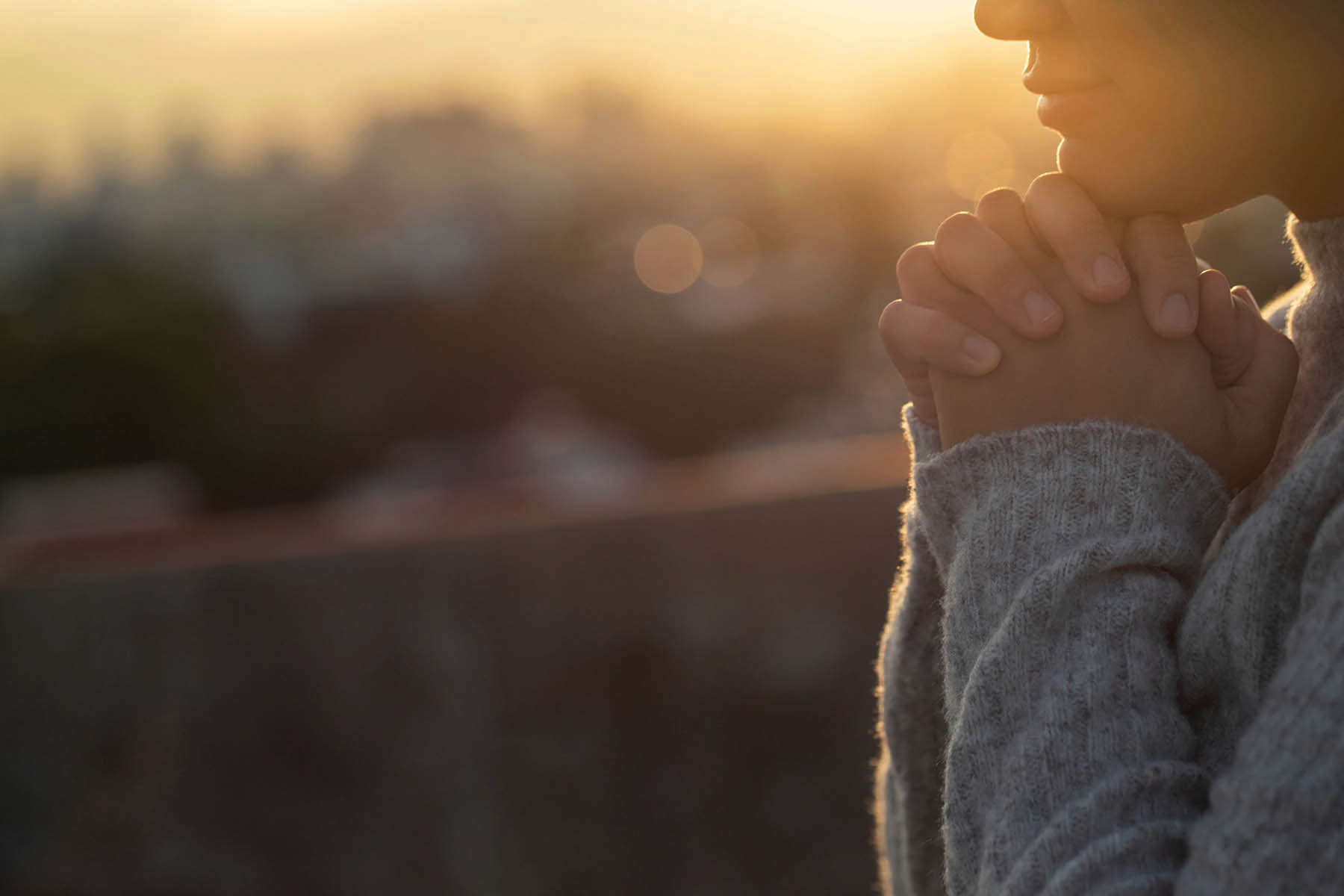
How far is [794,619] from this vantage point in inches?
108

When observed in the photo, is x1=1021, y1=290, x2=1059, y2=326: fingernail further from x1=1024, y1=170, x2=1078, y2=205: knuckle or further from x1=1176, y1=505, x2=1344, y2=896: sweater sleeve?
x1=1176, y1=505, x2=1344, y2=896: sweater sleeve

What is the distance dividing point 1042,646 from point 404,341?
3038 cm

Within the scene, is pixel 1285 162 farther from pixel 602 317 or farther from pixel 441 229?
pixel 441 229

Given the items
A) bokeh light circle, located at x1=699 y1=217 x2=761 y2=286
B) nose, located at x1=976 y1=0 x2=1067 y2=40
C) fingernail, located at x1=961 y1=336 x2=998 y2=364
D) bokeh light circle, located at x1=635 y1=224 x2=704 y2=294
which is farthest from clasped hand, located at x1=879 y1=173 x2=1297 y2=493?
bokeh light circle, located at x1=699 y1=217 x2=761 y2=286

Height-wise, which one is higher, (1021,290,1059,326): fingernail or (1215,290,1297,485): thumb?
(1021,290,1059,326): fingernail

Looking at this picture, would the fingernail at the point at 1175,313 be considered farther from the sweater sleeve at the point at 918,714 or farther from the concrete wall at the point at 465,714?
the concrete wall at the point at 465,714

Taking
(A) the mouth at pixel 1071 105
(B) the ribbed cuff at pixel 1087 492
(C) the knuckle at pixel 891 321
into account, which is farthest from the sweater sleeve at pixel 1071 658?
(A) the mouth at pixel 1071 105

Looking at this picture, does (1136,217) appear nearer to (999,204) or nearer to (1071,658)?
(999,204)

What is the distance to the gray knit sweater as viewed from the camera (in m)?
0.55

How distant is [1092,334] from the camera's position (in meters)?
0.74

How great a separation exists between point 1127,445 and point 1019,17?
0.30 metres

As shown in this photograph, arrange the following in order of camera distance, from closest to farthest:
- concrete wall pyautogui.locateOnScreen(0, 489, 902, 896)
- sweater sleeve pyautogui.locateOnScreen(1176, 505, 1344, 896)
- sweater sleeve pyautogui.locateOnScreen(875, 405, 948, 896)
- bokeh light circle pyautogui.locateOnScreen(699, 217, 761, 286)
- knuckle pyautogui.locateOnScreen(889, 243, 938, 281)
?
sweater sleeve pyautogui.locateOnScreen(1176, 505, 1344, 896)
knuckle pyautogui.locateOnScreen(889, 243, 938, 281)
sweater sleeve pyautogui.locateOnScreen(875, 405, 948, 896)
concrete wall pyautogui.locateOnScreen(0, 489, 902, 896)
bokeh light circle pyautogui.locateOnScreen(699, 217, 761, 286)

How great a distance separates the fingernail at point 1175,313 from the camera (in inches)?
28.4

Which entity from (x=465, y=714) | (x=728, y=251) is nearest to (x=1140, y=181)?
(x=465, y=714)
